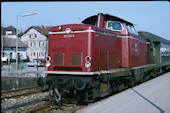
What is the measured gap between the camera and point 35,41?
49656 millimetres

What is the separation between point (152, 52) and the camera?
14625mm

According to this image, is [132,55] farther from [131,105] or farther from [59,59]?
[59,59]

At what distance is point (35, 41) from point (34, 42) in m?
0.40

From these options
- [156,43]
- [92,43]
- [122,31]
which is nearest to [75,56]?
[92,43]

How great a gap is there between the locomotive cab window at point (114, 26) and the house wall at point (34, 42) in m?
39.4

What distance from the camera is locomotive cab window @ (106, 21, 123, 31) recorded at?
9.05 meters

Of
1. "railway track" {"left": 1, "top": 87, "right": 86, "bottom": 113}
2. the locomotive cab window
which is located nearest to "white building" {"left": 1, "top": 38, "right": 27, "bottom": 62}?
"railway track" {"left": 1, "top": 87, "right": 86, "bottom": 113}

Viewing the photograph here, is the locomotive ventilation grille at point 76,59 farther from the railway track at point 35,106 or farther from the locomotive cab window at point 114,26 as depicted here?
the locomotive cab window at point 114,26

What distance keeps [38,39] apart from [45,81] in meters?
43.2

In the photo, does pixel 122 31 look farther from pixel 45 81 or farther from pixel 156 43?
pixel 156 43

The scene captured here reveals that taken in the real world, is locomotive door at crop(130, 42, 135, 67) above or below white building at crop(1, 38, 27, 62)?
below

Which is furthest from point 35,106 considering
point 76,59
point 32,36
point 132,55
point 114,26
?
point 32,36

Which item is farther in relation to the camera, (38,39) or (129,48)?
(38,39)

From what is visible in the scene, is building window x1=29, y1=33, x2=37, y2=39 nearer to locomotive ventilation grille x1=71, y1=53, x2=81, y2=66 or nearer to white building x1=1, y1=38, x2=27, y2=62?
white building x1=1, y1=38, x2=27, y2=62
